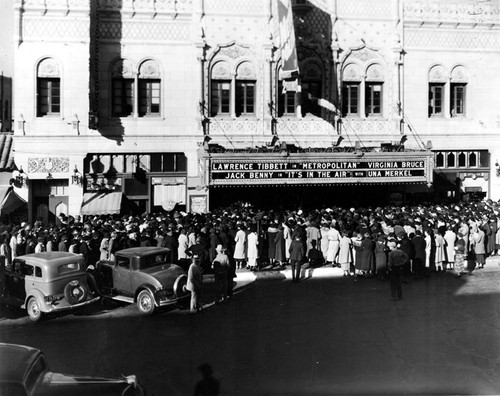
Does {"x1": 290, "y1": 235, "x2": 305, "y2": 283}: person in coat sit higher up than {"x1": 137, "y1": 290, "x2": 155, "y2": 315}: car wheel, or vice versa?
{"x1": 290, "y1": 235, "x2": 305, "y2": 283}: person in coat

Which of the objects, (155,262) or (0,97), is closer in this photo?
(155,262)

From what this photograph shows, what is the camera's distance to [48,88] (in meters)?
23.9

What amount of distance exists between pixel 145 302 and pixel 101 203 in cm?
1202

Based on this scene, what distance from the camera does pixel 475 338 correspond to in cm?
1117

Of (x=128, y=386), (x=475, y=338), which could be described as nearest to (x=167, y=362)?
(x=128, y=386)

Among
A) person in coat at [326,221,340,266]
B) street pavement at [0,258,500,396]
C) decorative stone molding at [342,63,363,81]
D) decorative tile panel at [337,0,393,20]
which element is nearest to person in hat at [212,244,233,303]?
street pavement at [0,258,500,396]

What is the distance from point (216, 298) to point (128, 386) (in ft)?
24.5

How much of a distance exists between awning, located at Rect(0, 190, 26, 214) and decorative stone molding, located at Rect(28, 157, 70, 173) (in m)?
1.33

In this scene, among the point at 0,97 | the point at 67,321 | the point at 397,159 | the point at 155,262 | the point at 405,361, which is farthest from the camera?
the point at 0,97

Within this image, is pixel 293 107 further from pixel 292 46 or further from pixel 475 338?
pixel 475 338

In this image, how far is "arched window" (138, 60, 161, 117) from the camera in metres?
25.2

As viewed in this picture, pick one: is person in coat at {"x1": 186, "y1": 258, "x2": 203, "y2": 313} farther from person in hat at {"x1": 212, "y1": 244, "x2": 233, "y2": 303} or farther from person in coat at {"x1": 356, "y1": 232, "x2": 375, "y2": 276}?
person in coat at {"x1": 356, "y1": 232, "x2": 375, "y2": 276}

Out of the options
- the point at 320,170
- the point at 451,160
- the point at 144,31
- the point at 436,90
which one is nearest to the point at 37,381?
the point at 320,170

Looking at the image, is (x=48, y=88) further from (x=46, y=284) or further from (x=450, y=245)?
(x=450, y=245)
